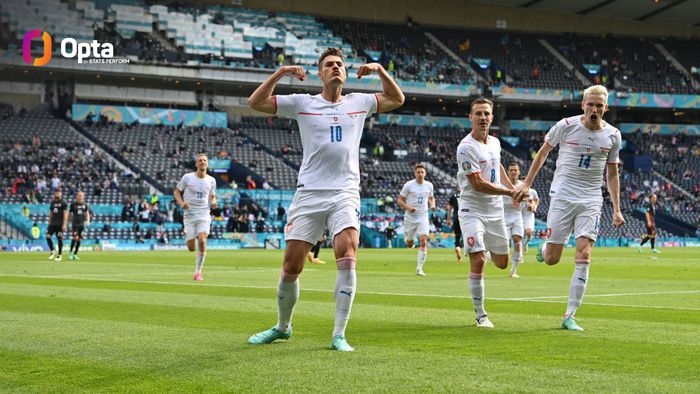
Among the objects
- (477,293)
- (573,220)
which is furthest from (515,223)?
(477,293)

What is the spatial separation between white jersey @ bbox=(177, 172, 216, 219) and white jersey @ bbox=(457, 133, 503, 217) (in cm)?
1074

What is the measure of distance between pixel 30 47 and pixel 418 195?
4278 cm

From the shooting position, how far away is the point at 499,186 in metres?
10.8

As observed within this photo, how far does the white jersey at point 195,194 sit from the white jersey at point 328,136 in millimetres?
12568

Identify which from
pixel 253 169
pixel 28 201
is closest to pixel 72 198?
pixel 28 201

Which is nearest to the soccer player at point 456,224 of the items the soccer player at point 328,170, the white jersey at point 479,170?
the white jersey at point 479,170

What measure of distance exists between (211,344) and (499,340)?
9.04ft

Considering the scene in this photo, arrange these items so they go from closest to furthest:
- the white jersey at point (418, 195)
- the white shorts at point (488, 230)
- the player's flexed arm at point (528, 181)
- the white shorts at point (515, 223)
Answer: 1. the player's flexed arm at point (528, 181)
2. the white shorts at point (488, 230)
3. the white shorts at point (515, 223)
4. the white jersey at point (418, 195)

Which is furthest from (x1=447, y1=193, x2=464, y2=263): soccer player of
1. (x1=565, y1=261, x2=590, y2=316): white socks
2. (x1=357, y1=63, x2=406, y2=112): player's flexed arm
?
(x1=357, y1=63, x2=406, y2=112): player's flexed arm

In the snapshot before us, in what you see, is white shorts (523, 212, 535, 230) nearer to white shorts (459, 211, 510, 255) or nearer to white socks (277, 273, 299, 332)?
white shorts (459, 211, 510, 255)

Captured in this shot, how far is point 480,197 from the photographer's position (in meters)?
11.3

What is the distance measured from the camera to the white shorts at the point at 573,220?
34.8 ft

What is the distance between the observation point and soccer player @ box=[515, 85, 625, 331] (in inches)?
414

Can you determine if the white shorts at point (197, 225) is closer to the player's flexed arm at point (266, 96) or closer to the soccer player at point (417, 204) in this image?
the soccer player at point (417, 204)
